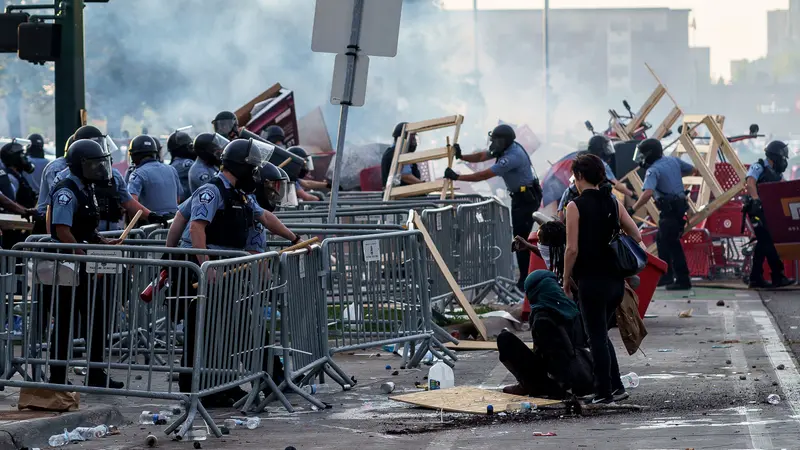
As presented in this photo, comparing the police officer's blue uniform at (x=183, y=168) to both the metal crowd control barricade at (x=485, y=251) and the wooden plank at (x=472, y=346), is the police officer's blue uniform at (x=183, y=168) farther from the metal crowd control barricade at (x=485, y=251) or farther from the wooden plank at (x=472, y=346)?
the wooden plank at (x=472, y=346)

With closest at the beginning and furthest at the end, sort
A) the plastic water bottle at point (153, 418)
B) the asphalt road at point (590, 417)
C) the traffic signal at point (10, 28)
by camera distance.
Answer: the asphalt road at point (590, 417) < the plastic water bottle at point (153, 418) < the traffic signal at point (10, 28)

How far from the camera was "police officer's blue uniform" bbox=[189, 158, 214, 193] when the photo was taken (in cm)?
1278

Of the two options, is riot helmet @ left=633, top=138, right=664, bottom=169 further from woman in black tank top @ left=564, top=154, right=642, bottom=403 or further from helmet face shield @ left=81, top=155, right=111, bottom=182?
helmet face shield @ left=81, top=155, right=111, bottom=182

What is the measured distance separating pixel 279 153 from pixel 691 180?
7.14m

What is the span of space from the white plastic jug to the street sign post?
2.52 metres

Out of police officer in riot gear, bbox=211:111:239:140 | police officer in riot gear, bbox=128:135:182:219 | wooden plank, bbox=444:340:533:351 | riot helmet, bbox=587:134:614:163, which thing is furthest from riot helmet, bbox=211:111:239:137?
wooden plank, bbox=444:340:533:351

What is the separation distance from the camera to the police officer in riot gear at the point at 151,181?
42.4ft

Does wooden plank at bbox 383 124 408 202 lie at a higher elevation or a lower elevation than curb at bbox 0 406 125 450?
higher

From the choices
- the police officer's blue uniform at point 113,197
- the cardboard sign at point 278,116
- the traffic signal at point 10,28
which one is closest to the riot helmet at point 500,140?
the cardboard sign at point 278,116

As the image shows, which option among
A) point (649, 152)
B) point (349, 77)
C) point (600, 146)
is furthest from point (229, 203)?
point (649, 152)

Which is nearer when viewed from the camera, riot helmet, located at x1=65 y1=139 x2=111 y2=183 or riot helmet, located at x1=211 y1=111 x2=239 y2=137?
riot helmet, located at x1=65 y1=139 x2=111 y2=183

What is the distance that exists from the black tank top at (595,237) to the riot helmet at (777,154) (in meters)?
9.35

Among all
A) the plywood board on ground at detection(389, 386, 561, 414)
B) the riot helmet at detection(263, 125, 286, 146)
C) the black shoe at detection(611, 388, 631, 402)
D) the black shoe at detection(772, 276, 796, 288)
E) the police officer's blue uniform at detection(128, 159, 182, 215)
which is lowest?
the plywood board on ground at detection(389, 386, 561, 414)

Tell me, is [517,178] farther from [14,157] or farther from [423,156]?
[14,157]
